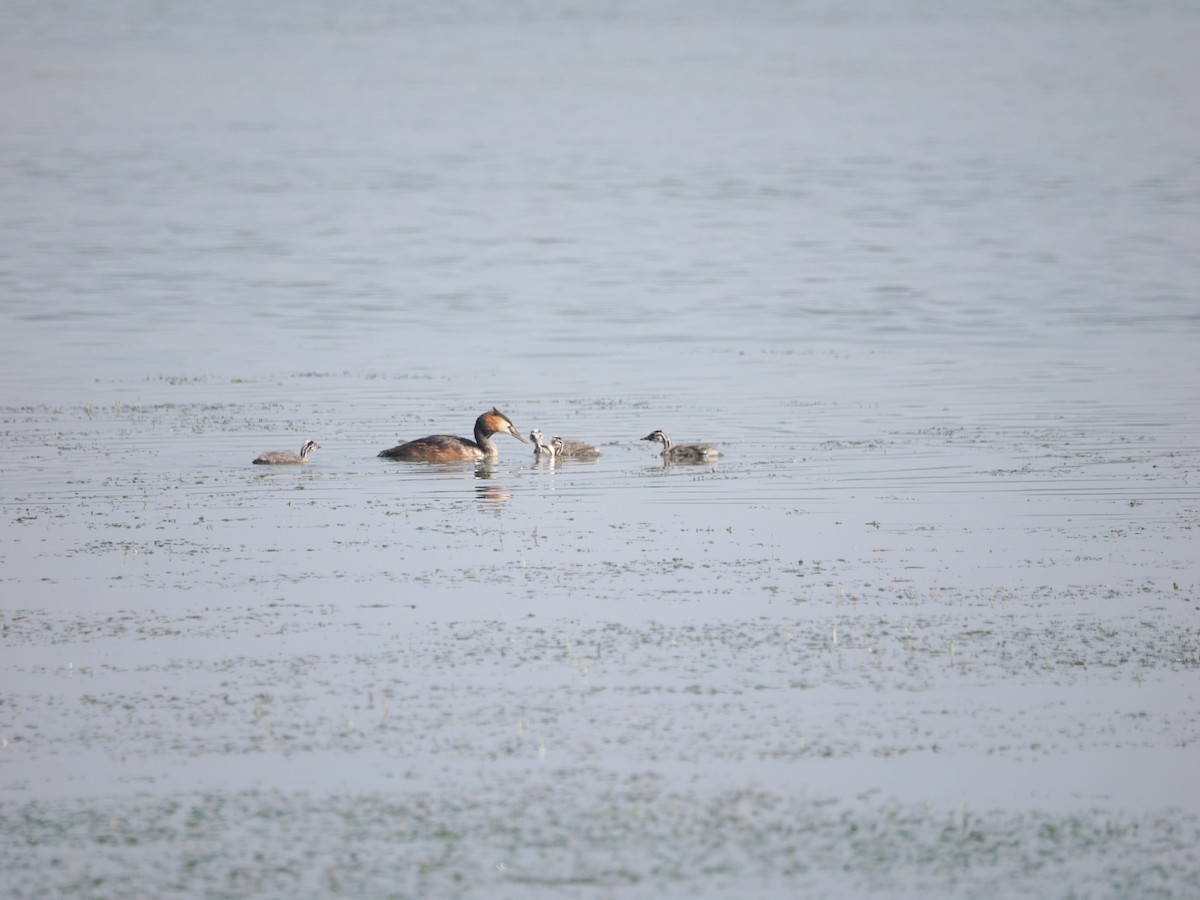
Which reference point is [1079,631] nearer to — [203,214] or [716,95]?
[203,214]

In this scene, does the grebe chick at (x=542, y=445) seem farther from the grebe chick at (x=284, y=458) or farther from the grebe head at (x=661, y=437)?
Answer: the grebe chick at (x=284, y=458)

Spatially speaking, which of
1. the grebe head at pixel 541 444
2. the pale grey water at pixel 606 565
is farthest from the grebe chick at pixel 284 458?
the grebe head at pixel 541 444

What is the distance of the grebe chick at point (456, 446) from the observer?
725 inches

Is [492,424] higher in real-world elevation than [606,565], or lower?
higher

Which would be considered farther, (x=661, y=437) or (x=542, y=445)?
(x=542, y=445)

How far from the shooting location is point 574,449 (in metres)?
18.8

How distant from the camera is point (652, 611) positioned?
1174cm

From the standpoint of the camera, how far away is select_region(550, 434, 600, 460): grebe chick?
61.4ft

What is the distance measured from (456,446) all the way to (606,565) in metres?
5.71

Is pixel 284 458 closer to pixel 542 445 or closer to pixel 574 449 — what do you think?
pixel 542 445

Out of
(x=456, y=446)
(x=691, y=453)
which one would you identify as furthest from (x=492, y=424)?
(x=691, y=453)

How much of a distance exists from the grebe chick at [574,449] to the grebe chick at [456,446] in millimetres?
734

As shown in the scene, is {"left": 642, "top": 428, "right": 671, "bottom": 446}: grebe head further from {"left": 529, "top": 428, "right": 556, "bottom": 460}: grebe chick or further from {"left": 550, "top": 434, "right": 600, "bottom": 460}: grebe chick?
{"left": 529, "top": 428, "right": 556, "bottom": 460}: grebe chick

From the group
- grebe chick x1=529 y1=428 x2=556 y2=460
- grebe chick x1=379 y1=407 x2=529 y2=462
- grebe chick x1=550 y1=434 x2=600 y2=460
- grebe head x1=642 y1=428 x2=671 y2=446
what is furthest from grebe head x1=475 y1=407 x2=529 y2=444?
grebe head x1=642 y1=428 x2=671 y2=446
